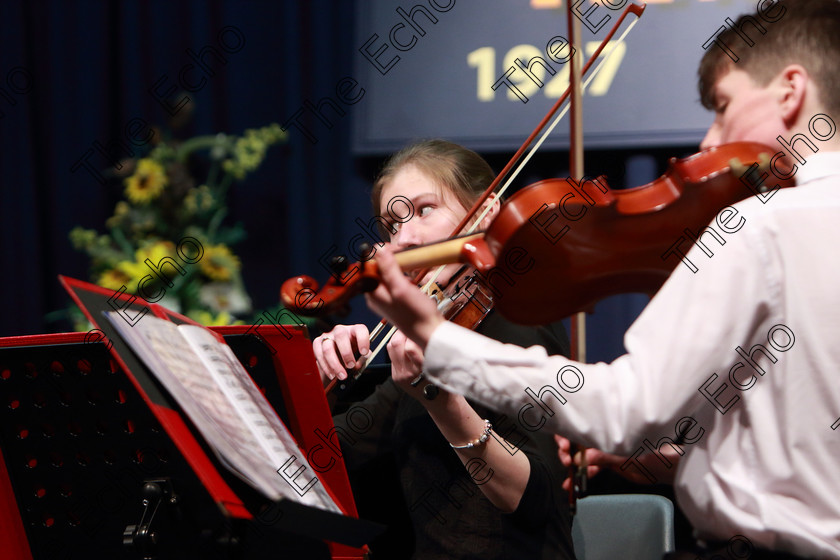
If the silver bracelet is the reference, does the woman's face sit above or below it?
above

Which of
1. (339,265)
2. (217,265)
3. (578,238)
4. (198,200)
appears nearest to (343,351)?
(339,265)

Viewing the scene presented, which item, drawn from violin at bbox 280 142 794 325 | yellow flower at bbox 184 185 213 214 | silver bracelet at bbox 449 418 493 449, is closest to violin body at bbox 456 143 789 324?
violin at bbox 280 142 794 325

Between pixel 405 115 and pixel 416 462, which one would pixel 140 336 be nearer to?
pixel 416 462

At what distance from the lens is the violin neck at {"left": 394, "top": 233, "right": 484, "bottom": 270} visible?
838 mm

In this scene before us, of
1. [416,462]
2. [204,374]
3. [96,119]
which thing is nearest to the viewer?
[204,374]

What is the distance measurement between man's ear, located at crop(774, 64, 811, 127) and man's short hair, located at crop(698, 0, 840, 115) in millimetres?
12

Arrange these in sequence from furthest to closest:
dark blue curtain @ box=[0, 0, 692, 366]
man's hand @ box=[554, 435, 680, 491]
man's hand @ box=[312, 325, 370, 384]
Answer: dark blue curtain @ box=[0, 0, 692, 366], man's hand @ box=[312, 325, 370, 384], man's hand @ box=[554, 435, 680, 491]

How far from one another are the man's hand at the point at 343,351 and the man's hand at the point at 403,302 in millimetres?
479

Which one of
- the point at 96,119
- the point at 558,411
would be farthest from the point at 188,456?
the point at 96,119

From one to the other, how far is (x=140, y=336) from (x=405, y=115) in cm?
159

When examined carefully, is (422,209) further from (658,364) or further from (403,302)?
(658,364)

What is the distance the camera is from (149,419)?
909 millimetres

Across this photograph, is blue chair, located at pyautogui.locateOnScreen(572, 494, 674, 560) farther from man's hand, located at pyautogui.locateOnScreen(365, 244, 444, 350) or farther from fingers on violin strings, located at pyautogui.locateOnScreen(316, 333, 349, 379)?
man's hand, located at pyautogui.locateOnScreen(365, 244, 444, 350)

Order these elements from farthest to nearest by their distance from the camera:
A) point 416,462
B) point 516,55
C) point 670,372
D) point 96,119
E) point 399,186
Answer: point 96,119
point 516,55
point 399,186
point 416,462
point 670,372
